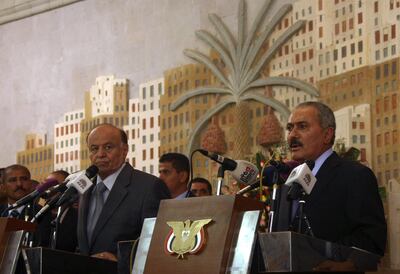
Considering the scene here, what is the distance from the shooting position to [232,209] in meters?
4.02

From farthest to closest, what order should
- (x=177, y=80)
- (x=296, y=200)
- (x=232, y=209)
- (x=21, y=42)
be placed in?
(x=21, y=42) < (x=177, y=80) < (x=296, y=200) < (x=232, y=209)

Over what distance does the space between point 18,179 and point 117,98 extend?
113 inches

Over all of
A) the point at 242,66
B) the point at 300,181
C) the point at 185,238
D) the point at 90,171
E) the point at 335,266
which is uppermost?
the point at 242,66

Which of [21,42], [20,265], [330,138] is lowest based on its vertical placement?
[20,265]

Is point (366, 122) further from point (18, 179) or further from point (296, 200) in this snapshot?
point (296, 200)

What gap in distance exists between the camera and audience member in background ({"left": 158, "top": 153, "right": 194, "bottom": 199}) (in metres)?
7.54

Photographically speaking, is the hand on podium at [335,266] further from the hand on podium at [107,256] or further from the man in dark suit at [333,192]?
the hand on podium at [107,256]

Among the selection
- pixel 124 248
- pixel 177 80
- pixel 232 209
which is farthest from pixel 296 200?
pixel 177 80

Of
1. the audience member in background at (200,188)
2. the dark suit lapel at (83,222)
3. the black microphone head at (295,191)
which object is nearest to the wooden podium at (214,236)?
the black microphone head at (295,191)

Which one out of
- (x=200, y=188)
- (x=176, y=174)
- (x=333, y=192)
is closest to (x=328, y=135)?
(x=333, y=192)

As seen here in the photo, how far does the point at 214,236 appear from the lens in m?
4.03

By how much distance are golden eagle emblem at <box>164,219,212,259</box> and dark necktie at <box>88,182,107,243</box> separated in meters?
1.41

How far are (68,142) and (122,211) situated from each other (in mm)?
5939

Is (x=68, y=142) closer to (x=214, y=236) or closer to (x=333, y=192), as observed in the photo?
(x=333, y=192)
